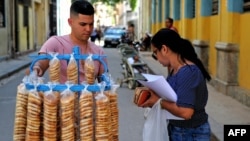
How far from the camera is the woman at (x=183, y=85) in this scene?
2977 millimetres

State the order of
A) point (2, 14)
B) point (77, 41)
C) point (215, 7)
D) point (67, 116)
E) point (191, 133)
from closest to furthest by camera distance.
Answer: point (67, 116), point (191, 133), point (77, 41), point (215, 7), point (2, 14)

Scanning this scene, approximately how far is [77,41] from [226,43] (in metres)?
7.55

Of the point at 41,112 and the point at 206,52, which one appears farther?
the point at 206,52

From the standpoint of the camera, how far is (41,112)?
9.47 ft

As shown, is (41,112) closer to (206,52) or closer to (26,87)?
(26,87)

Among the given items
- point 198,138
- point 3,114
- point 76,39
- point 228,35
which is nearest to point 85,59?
point 76,39

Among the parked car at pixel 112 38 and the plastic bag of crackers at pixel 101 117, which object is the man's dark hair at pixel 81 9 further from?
the parked car at pixel 112 38

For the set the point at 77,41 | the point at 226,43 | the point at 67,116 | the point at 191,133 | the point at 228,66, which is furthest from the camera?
the point at 226,43

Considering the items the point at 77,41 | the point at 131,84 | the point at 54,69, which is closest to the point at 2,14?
the point at 131,84

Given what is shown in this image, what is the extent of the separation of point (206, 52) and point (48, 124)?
10.9 meters

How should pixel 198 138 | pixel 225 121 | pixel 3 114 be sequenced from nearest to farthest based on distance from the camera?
1. pixel 198 138
2. pixel 225 121
3. pixel 3 114

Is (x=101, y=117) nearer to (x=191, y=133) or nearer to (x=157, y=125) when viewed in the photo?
(x=157, y=125)

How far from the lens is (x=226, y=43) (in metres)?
10.6

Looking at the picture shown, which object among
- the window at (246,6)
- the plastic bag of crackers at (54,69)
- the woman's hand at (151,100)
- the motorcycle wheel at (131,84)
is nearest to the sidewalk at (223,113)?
the window at (246,6)
